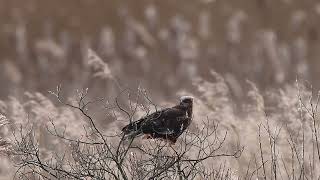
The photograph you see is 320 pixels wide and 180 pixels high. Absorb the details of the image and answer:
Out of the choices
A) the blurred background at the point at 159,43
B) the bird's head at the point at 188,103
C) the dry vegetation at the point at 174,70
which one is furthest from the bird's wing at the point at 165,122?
the blurred background at the point at 159,43

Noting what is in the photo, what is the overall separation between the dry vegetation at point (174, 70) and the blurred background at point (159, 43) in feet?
0.10

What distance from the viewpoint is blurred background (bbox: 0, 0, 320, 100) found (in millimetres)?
14273

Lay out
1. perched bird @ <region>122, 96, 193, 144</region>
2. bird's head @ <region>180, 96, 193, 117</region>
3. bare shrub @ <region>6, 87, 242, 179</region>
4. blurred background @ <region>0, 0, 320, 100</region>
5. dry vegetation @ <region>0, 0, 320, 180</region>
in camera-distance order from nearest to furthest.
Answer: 1. bare shrub @ <region>6, 87, 242, 179</region>
2. perched bird @ <region>122, 96, 193, 144</region>
3. bird's head @ <region>180, 96, 193, 117</region>
4. dry vegetation @ <region>0, 0, 320, 180</region>
5. blurred background @ <region>0, 0, 320, 100</region>

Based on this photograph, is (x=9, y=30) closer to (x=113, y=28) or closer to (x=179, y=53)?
(x=113, y=28)

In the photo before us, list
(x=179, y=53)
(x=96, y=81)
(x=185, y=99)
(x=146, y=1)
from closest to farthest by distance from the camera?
(x=185, y=99) < (x=96, y=81) < (x=179, y=53) < (x=146, y=1)

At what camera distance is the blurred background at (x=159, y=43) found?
14.3 m

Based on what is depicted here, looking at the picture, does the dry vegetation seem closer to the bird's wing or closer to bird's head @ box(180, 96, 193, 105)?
bird's head @ box(180, 96, 193, 105)

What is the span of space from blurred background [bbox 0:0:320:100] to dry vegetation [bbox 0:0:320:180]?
0.10 ft

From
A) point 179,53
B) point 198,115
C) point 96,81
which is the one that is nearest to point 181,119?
point 198,115

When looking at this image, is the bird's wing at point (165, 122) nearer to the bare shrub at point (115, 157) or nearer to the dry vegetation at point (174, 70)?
the bare shrub at point (115, 157)

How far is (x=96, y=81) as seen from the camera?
547 inches

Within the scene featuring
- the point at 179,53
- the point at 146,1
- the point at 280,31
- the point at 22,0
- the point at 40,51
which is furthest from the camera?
the point at 22,0

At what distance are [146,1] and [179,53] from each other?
261 inches

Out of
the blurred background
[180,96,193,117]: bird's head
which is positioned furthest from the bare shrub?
the blurred background
